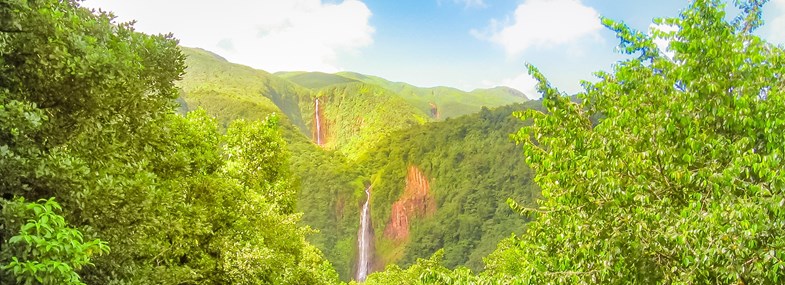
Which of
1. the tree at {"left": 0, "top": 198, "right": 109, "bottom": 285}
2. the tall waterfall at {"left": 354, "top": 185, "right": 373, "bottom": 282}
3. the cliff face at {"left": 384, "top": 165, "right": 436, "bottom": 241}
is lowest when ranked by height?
the tall waterfall at {"left": 354, "top": 185, "right": 373, "bottom": 282}

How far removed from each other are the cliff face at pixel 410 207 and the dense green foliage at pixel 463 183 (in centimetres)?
158

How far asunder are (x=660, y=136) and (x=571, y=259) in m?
3.06

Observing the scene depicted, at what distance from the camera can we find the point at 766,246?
695cm

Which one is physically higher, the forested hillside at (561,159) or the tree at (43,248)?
the forested hillside at (561,159)

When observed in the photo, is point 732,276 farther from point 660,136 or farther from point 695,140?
point 660,136

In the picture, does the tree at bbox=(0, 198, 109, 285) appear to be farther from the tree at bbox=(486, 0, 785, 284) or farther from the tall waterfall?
the tall waterfall

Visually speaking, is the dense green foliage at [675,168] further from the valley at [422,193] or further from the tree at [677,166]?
the valley at [422,193]

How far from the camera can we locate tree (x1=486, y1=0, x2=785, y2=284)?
23.4ft

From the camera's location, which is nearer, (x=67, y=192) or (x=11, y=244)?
(x=11, y=244)

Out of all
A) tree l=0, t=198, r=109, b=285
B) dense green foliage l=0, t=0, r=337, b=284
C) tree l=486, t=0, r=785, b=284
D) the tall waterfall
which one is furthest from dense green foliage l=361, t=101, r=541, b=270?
tree l=0, t=198, r=109, b=285

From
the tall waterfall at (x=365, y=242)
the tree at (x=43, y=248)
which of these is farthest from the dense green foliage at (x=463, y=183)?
the tree at (x=43, y=248)

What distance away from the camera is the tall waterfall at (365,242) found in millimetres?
109613

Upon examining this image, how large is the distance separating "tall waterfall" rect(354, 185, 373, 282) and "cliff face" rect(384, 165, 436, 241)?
4976 mm

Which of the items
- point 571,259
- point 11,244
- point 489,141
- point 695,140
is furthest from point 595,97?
point 489,141
